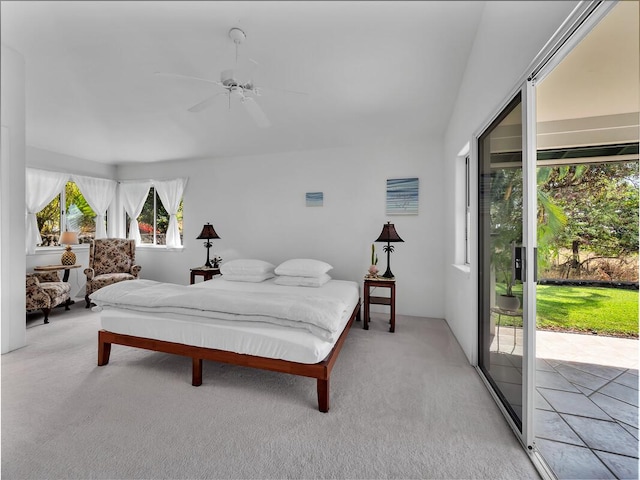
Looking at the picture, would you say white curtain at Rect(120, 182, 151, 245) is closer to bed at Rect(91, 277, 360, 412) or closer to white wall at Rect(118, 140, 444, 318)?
white wall at Rect(118, 140, 444, 318)

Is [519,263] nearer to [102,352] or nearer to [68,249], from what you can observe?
[102,352]

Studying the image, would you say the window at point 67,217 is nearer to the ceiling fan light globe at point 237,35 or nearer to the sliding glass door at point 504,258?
the ceiling fan light globe at point 237,35

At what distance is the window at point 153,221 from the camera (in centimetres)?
527

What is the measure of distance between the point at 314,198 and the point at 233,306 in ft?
8.20

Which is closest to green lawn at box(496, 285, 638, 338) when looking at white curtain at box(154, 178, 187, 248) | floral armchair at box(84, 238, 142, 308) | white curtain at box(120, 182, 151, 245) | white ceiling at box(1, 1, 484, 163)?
white ceiling at box(1, 1, 484, 163)

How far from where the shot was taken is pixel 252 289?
10.1 ft

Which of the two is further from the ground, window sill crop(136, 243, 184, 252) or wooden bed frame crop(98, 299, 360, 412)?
window sill crop(136, 243, 184, 252)

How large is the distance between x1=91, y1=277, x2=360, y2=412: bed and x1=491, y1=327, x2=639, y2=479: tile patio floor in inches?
46.1

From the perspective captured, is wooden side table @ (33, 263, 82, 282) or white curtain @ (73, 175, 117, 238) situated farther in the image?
white curtain @ (73, 175, 117, 238)

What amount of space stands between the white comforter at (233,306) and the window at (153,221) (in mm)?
3108

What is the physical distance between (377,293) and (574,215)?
2579mm

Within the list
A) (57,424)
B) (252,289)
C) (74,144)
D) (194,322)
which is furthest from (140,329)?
(74,144)

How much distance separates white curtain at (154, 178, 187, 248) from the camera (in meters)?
4.96

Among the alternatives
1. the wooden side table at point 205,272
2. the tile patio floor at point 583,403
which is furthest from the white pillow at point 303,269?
the tile patio floor at point 583,403
